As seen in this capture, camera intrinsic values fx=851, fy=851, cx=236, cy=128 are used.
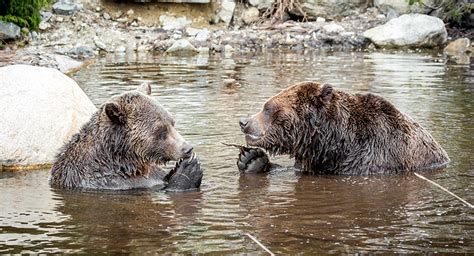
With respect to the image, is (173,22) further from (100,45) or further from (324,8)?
(324,8)

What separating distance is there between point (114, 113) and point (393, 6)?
21459mm

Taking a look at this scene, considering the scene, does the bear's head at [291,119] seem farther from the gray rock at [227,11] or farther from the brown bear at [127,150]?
the gray rock at [227,11]

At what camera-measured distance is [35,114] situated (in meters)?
9.57

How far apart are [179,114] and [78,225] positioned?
616 cm

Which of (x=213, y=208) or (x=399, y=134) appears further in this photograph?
(x=399, y=134)

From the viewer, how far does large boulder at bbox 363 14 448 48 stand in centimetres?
2548

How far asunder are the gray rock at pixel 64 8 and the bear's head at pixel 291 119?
19.1m

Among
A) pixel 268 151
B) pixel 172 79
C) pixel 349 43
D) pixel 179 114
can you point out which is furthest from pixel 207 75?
pixel 268 151

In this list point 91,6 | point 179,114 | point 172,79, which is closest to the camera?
point 179,114

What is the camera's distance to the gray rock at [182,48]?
81.7ft

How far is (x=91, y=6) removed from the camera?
28.3 meters

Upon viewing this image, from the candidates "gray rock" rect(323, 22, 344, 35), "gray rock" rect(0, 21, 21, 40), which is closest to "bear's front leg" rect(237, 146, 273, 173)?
"gray rock" rect(0, 21, 21, 40)

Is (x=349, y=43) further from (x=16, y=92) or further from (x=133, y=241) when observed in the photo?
(x=133, y=241)

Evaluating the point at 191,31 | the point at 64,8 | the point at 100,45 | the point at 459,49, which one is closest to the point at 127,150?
the point at 100,45
